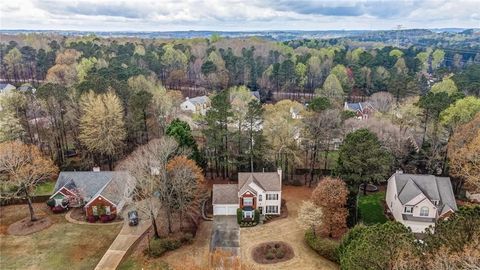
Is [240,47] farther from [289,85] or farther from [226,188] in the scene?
[226,188]

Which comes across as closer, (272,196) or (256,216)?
(256,216)

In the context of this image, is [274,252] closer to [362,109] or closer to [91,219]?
[91,219]

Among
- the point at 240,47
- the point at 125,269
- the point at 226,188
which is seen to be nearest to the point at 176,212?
the point at 226,188

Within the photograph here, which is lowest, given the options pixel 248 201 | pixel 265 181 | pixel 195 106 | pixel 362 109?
pixel 248 201

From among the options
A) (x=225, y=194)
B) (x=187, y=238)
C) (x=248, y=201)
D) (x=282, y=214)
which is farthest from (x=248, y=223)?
(x=187, y=238)

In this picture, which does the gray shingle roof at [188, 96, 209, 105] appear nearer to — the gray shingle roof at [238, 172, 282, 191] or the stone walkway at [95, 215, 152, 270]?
the gray shingle roof at [238, 172, 282, 191]

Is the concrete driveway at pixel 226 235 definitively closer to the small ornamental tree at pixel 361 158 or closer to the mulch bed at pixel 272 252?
the mulch bed at pixel 272 252

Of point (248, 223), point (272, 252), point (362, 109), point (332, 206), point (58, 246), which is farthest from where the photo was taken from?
point (362, 109)
